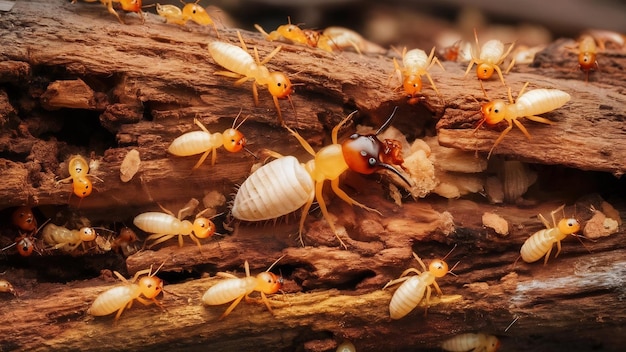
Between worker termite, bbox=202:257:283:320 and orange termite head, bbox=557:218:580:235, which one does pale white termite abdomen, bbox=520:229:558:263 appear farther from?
worker termite, bbox=202:257:283:320

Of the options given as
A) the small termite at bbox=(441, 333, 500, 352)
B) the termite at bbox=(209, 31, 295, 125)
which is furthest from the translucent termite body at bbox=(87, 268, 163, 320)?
the small termite at bbox=(441, 333, 500, 352)

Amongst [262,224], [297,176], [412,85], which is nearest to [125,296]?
[262,224]

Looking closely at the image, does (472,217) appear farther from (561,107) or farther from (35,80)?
(35,80)

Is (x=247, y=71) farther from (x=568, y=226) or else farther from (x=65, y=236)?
(x=568, y=226)

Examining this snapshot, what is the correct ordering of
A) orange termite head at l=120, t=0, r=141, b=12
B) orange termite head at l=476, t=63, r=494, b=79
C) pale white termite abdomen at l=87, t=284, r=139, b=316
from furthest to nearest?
1. orange termite head at l=476, t=63, r=494, b=79
2. orange termite head at l=120, t=0, r=141, b=12
3. pale white termite abdomen at l=87, t=284, r=139, b=316

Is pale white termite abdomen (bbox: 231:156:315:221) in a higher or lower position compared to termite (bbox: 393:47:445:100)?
lower

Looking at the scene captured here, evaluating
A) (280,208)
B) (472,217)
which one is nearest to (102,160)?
(280,208)
